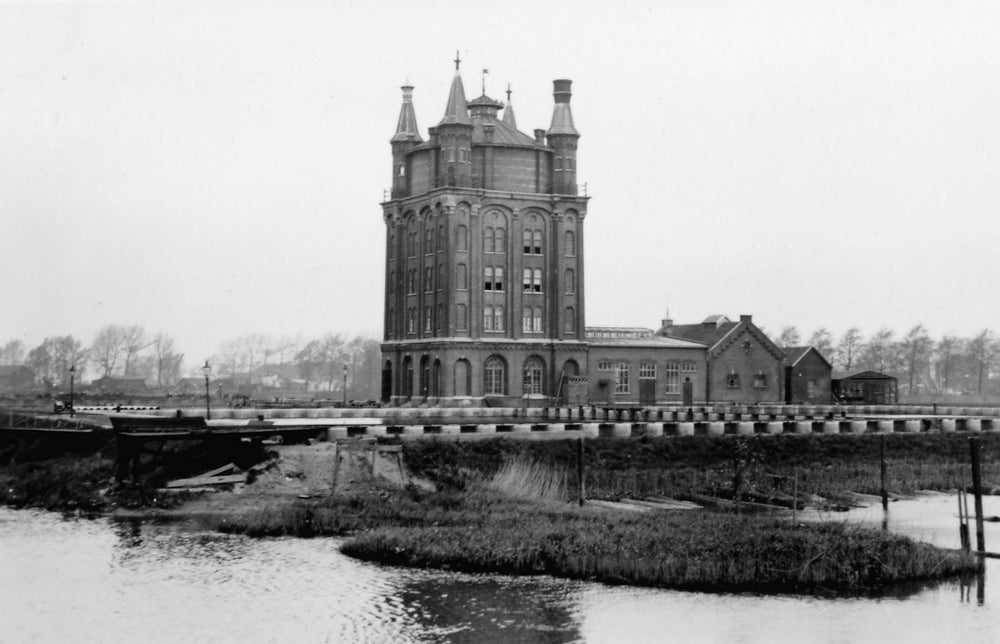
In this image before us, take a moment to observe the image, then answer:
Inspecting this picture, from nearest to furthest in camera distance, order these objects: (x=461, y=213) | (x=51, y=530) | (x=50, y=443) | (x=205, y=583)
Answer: (x=205, y=583) < (x=51, y=530) < (x=50, y=443) < (x=461, y=213)

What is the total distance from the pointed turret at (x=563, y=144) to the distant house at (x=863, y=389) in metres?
30.6

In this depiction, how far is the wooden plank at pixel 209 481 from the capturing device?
43.6 meters

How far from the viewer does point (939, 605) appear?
28.4 metres

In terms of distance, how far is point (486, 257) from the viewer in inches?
3086

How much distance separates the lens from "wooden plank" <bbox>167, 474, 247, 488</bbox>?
43625 millimetres

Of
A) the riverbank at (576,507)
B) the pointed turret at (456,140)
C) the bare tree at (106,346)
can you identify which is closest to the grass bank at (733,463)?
the riverbank at (576,507)

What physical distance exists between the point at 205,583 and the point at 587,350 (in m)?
53.3

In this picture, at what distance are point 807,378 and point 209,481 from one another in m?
59.7

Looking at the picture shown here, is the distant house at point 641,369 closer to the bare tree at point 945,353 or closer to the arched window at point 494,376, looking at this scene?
the arched window at point 494,376

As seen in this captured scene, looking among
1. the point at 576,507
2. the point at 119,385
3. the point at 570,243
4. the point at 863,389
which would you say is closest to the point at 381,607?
the point at 576,507

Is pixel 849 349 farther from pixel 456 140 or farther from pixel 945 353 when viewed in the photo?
pixel 456 140

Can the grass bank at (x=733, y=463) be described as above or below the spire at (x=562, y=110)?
below

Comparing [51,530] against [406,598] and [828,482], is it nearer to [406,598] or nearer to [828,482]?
[406,598]

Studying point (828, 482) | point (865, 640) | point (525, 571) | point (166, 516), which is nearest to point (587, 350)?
point (828, 482)
